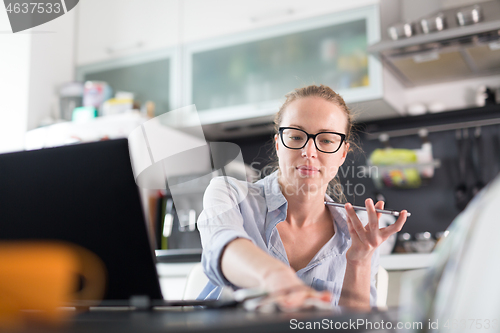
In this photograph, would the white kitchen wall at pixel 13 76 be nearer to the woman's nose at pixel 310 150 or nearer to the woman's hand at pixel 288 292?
the woman's nose at pixel 310 150

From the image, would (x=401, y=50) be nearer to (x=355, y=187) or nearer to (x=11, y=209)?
(x=355, y=187)

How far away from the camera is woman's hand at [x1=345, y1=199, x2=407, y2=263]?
0.83 m

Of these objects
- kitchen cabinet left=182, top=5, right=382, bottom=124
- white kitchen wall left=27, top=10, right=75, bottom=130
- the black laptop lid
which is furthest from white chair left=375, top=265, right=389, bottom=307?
white kitchen wall left=27, top=10, right=75, bottom=130

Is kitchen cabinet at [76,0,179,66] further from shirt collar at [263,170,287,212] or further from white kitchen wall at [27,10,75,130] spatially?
shirt collar at [263,170,287,212]

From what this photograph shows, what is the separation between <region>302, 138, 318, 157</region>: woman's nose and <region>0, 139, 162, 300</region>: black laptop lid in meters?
0.61

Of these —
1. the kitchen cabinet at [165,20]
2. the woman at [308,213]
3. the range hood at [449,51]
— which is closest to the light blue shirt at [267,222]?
the woman at [308,213]

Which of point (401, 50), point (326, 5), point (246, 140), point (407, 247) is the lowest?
point (407, 247)

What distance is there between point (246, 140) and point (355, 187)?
0.77 metres

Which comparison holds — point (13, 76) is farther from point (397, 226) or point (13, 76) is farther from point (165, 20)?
point (397, 226)

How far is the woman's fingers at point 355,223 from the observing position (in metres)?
0.86

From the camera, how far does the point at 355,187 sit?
2252 mm

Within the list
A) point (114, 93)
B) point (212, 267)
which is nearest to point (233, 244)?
point (212, 267)

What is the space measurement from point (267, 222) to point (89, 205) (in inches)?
23.9

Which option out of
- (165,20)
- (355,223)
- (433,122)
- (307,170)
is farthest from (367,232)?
(165,20)
